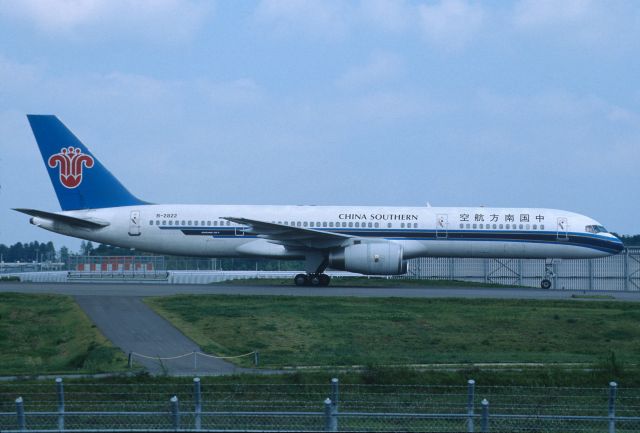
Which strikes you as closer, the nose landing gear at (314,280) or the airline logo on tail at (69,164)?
the nose landing gear at (314,280)

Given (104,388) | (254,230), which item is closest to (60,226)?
(254,230)

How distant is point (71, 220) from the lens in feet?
124

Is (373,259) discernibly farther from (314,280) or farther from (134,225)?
(134,225)

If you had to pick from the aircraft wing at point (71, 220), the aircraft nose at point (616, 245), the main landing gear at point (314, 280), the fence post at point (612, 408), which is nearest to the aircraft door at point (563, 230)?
the aircraft nose at point (616, 245)

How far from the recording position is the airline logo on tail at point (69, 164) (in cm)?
3912

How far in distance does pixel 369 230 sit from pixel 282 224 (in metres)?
4.01

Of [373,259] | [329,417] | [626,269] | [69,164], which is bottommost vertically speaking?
[329,417]

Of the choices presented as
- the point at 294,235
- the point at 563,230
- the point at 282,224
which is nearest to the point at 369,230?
the point at 294,235

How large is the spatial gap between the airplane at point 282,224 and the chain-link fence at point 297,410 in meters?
20.7

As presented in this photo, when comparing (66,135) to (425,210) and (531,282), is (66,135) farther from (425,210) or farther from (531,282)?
(531,282)

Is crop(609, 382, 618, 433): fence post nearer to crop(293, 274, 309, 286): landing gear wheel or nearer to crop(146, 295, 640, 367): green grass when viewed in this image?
crop(146, 295, 640, 367): green grass

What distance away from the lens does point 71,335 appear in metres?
24.6

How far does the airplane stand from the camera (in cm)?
3794

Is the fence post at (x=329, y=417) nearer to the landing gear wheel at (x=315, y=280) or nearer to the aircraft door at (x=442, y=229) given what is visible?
the landing gear wheel at (x=315, y=280)
